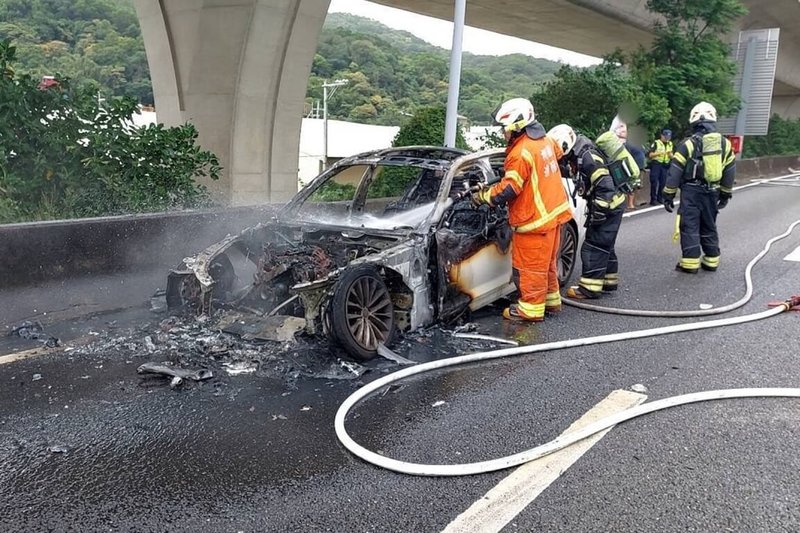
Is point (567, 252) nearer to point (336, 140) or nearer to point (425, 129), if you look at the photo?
point (425, 129)

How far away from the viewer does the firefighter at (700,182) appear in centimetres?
716

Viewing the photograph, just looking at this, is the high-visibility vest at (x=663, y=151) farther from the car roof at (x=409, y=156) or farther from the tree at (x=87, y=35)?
the tree at (x=87, y=35)

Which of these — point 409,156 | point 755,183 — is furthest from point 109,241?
point 755,183

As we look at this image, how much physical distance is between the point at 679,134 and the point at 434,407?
16.0 m

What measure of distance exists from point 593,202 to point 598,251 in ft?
1.61

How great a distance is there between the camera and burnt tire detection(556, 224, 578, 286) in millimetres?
6574

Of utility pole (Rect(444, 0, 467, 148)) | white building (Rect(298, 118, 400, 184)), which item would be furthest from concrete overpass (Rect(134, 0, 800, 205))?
white building (Rect(298, 118, 400, 184))

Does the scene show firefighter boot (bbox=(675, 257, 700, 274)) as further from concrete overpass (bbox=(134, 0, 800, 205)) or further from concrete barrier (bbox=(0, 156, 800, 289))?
concrete overpass (bbox=(134, 0, 800, 205))

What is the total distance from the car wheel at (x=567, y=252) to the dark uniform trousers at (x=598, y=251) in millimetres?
201

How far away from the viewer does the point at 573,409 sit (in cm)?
372

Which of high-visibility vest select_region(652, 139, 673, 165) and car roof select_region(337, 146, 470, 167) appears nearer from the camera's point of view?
car roof select_region(337, 146, 470, 167)

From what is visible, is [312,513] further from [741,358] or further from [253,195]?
[253,195]

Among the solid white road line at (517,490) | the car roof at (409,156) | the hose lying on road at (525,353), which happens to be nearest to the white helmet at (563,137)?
the car roof at (409,156)

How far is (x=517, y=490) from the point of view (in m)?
2.84
